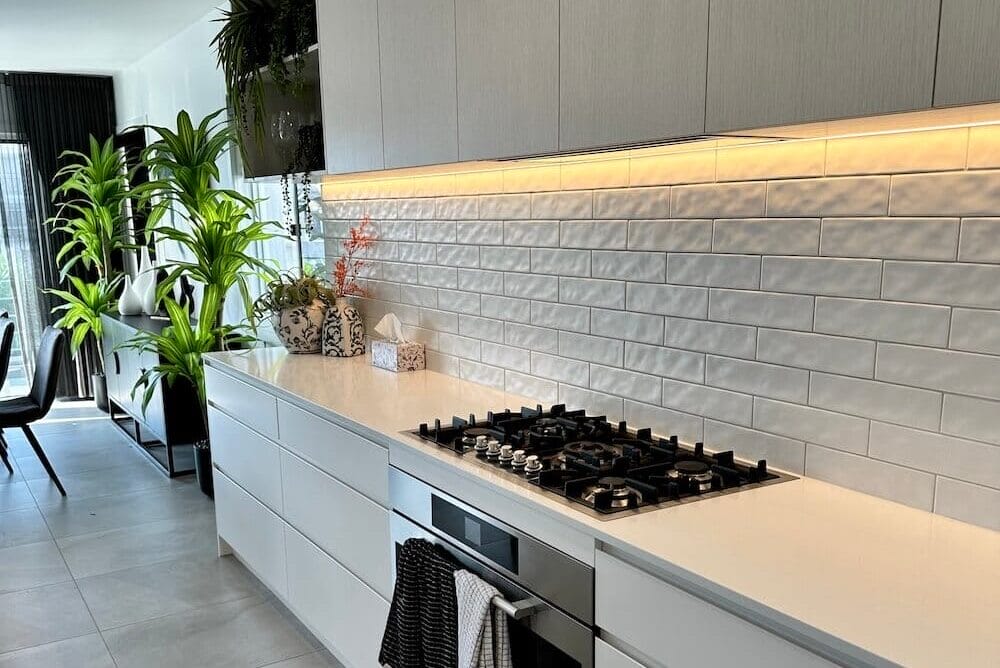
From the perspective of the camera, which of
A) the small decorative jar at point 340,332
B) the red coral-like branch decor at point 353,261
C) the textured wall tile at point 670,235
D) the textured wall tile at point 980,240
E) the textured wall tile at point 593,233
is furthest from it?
the red coral-like branch decor at point 353,261

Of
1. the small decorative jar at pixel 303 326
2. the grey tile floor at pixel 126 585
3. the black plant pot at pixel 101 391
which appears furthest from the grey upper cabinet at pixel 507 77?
the black plant pot at pixel 101 391

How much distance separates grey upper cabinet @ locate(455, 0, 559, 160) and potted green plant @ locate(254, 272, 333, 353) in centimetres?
147

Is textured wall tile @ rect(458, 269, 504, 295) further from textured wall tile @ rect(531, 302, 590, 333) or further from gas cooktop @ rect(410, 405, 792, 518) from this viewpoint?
gas cooktop @ rect(410, 405, 792, 518)

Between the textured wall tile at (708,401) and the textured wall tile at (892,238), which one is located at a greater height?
the textured wall tile at (892,238)

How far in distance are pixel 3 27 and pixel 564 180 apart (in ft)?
14.8

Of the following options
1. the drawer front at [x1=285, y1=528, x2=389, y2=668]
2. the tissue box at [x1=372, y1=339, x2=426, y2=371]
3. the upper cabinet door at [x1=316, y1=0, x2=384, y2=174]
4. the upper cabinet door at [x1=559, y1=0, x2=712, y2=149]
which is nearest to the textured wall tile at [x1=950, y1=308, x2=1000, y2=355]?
the upper cabinet door at [x1=559, y1=0, x2=712, y2=149]

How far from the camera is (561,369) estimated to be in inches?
99.7

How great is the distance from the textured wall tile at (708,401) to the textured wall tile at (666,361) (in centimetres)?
2

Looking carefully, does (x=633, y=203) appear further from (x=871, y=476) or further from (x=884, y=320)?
(x=871, y=476)

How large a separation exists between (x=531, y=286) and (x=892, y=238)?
1.20m

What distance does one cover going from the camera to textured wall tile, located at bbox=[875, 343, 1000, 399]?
1505 millimetres

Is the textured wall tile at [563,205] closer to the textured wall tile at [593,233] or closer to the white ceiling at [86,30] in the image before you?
the textured wall tile at [593,233]

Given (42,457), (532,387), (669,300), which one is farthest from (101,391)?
(669,300)

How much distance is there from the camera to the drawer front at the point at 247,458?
10.1ft
